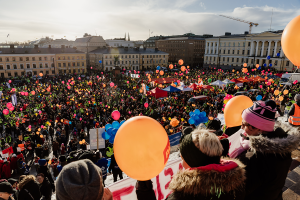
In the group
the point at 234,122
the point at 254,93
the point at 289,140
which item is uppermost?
the point at 289,140

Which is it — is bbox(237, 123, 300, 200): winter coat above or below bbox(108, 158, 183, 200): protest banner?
above

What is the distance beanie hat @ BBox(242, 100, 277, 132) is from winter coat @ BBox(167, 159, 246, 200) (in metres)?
0.95

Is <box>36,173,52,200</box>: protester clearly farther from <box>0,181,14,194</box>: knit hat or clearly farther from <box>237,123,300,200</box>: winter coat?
<box>237,123,300,200</box>: winter coat

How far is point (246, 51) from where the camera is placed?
2399 inches

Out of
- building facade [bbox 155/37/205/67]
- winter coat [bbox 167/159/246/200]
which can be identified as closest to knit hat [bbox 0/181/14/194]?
winter coat [bbox 167/159/246/200]

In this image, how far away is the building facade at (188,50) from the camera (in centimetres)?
7781

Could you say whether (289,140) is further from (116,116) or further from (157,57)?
(157,57)

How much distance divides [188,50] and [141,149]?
7957 centimetres

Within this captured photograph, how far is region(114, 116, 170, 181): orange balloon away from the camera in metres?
2.24

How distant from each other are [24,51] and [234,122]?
57310 mm

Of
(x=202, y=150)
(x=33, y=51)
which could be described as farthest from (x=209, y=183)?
(x=33, y=51)

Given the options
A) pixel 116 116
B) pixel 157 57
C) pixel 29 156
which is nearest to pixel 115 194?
pixel 116 116

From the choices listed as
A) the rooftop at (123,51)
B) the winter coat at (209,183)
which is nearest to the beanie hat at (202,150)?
the winter coat at (209,183)

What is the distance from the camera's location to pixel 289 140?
1.99 meters
